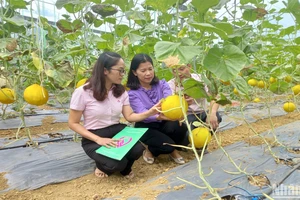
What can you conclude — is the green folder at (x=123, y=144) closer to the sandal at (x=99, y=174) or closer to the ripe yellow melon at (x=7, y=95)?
the sandal at (x=99, y=174)

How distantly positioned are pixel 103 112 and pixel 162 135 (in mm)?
472

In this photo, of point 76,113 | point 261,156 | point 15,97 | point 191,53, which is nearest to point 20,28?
point 15,97

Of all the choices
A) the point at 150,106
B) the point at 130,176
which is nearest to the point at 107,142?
the point at 130,176

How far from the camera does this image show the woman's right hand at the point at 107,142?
174cm

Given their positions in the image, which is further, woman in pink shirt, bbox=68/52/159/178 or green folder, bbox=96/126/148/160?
woman in pink shirt, bbox=68/52/159/178

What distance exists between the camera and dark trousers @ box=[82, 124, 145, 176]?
1775mm

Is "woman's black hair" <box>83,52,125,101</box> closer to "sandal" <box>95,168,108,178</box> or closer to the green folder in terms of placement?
the green folder

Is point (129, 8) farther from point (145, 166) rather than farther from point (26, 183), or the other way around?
point (26, 183)

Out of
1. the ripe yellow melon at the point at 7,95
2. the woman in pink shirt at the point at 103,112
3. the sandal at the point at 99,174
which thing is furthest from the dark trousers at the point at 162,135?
the ripe yellow melon at the point at 7,95

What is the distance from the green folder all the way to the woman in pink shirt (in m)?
0.04

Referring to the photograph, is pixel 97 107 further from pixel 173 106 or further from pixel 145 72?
pixel 173 106

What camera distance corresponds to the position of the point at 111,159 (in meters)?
1.76

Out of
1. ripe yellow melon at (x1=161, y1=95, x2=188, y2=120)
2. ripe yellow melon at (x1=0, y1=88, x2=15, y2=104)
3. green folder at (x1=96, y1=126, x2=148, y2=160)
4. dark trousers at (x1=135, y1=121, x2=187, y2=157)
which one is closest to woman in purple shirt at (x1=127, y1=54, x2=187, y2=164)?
dark trousers at (x1=135, y1=121, x2=187, y2=157)

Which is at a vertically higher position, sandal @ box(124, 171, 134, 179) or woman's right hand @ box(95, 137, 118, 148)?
woman's right hand @ box(95, 137, 118, 148)
